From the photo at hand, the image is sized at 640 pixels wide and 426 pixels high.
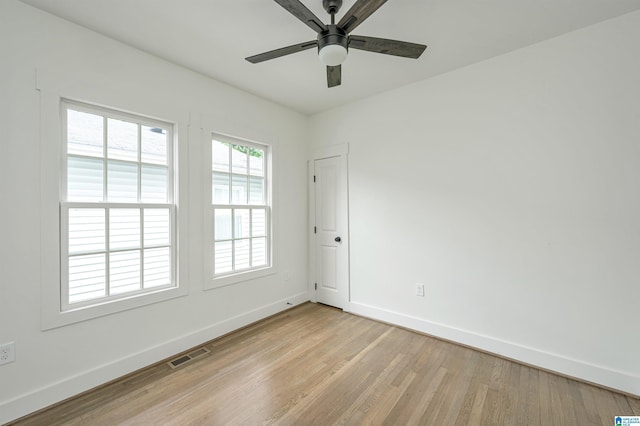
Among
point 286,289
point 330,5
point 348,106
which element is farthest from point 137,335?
point 348,106

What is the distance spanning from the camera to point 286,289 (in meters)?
3.68

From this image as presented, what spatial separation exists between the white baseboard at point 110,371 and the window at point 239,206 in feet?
1.89

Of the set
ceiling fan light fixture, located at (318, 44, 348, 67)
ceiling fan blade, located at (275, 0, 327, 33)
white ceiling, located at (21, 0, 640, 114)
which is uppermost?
white ceiling, located at (21, 0, 640, 114)

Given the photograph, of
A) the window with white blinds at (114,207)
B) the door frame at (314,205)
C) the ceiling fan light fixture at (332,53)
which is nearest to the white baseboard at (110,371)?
the window with white blinds at (114,207)

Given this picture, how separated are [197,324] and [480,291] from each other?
2.81m

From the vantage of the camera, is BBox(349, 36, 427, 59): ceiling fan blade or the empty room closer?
BBox(349, 36, 427, 59): ceiling fan blade

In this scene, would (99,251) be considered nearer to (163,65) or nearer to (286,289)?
(163,65)

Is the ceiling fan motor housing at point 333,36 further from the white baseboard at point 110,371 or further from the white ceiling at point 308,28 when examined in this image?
the white baseboard at point 110,371

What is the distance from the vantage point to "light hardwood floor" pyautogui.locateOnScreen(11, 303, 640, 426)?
175cm

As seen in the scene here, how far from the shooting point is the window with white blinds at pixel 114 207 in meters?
2.05

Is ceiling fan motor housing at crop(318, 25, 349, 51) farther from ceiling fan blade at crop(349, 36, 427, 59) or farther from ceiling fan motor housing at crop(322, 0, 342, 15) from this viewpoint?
ceiling fan motor housing at crop(322, 0, 342, 15)

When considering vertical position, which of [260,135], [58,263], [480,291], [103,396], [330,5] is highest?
[330,5]

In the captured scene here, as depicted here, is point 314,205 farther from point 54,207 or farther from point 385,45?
point 54,207

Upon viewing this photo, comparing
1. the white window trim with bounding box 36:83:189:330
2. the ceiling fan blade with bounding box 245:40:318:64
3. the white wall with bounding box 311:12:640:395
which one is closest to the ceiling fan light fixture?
the ceiling fan blade with bounding box 245:40:318:64
